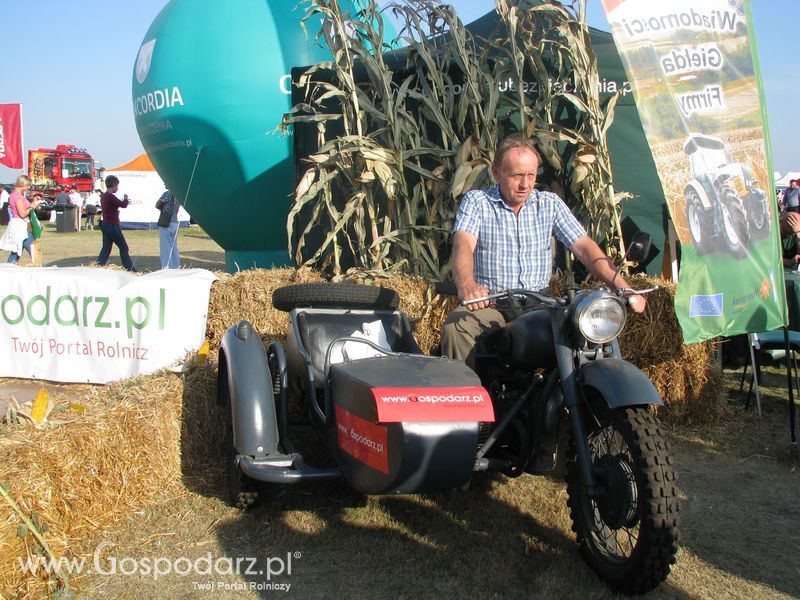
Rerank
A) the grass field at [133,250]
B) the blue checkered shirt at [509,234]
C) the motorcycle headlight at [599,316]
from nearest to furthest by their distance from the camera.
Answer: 1. the motorcycle headlight at [599,316]
2. the blue checkered shirt at [509,234]
3. the grass field at [133,250]

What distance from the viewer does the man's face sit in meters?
3.33

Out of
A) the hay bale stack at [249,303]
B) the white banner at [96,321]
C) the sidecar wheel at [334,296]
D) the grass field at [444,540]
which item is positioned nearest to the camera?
the grass field at [444,540]

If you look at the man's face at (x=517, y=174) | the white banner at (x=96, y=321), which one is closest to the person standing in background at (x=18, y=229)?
the white banner at (x=96, y=321)

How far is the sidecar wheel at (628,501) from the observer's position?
243cm

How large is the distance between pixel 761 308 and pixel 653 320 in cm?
68

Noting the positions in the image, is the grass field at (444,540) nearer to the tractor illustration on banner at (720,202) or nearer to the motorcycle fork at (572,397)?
the motorcycle fork at (572,397)

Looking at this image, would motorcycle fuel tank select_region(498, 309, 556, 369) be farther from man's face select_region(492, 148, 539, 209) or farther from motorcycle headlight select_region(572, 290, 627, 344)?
man's face select_region(492, 148, 539, 209)

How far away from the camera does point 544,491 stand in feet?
12.1

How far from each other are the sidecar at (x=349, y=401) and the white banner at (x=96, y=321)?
195cm

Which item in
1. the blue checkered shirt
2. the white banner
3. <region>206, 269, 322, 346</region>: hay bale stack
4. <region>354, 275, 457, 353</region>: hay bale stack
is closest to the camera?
the blue checkered shirt

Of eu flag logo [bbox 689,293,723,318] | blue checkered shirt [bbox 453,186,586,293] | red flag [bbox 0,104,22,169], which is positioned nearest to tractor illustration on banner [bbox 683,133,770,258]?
eu flag logo [bbox 689,293,723,318]

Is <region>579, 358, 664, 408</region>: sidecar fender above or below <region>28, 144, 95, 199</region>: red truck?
below

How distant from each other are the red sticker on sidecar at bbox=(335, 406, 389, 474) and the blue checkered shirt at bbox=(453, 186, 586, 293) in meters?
1.11

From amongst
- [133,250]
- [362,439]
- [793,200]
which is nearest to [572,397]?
[362,439]
